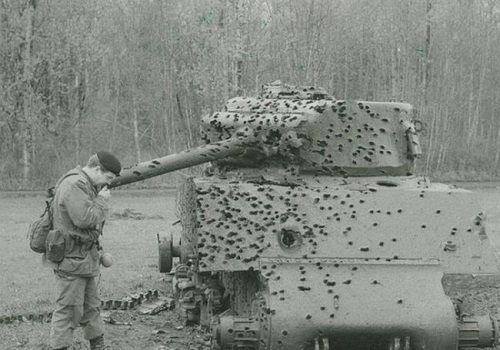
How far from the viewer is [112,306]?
31.9 ft

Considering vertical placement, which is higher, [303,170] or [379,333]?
[303,170]

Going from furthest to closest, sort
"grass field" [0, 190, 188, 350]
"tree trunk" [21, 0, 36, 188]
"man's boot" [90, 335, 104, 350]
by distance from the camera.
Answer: "tree trunk" [21, 0, 36, 188] < "grass field" [0, 190, 188, 350] < "man's boot" [90, 335, 104, 350]

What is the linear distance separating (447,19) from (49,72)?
13688mm

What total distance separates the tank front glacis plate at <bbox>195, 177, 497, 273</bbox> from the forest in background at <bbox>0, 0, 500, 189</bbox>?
56.3 ft

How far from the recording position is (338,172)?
27.4 ft

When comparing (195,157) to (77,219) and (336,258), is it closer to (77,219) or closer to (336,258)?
(77,219)

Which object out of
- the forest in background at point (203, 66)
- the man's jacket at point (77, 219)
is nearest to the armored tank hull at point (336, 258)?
the man's jacket at point (77, 219)

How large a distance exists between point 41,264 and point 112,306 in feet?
7.30

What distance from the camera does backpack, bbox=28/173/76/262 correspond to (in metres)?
7.05

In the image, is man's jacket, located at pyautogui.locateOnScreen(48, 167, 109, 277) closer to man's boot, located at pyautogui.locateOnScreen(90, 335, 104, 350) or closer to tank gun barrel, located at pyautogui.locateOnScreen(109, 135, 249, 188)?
man's boot, located at pyautogui.locateOnScreen(90, 335, 104, 350)

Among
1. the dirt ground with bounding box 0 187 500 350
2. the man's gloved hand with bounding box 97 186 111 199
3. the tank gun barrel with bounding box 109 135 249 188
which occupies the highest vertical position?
the tank gun barrel with bounding box 109 135 249 188

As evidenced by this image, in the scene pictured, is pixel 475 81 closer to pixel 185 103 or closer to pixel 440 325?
pixel 185 103

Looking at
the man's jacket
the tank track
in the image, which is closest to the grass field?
the tank track

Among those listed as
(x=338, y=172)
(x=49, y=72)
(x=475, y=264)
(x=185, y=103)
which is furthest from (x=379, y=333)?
(x=185, y=103)
